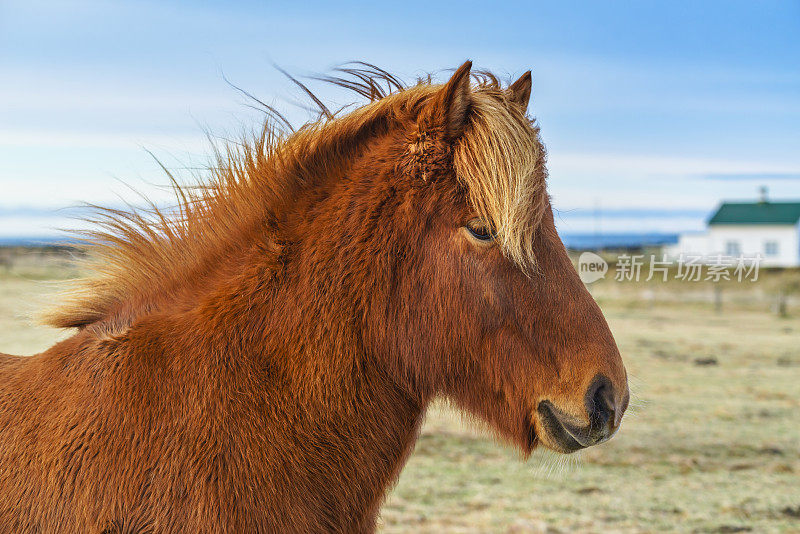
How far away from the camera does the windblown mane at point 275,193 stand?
2.04m

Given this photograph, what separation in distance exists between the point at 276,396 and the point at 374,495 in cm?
46

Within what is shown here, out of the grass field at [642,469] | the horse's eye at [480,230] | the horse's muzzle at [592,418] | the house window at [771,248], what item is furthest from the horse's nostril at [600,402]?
the house window at [771,248]

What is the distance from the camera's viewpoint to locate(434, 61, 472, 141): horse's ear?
2.04m

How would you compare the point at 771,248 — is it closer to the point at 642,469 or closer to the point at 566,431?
the point at 642,469

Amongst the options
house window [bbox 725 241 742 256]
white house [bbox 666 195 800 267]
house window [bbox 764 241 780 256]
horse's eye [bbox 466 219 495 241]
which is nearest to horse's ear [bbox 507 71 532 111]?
horse's eye [bbox 466 219 495 241]

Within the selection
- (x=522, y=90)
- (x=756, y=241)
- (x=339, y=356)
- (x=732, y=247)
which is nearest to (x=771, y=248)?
(x=756, y=241)

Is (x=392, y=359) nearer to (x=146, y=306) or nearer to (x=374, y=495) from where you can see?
(x=374, y=495)

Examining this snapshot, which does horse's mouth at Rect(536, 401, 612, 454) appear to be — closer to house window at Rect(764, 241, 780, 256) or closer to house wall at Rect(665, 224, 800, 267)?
house wall at Rect(665, 224, 800, 267)

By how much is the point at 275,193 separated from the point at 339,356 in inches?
23.9

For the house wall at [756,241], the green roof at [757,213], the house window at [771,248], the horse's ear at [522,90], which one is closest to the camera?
the horse's ear at [522,90]

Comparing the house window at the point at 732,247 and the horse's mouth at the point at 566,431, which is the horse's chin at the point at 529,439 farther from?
the house window at the point at 732,247

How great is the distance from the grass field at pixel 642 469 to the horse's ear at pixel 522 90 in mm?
1100

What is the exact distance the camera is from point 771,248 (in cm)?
4853

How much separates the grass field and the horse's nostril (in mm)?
407
